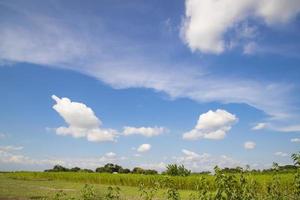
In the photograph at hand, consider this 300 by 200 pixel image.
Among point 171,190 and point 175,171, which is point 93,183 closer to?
point 175,171

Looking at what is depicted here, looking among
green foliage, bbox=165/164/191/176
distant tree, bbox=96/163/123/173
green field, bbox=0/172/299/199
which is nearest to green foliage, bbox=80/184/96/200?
green foliage, bbox=165/164/191/176

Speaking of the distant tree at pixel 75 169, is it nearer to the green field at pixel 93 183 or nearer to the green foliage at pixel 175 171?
the green field at pixel 93 183

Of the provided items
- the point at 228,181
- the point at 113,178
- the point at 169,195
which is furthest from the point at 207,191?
the point at 113,178

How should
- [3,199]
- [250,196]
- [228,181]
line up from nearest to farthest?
1. [228,181]
2. [250,196]
3. [3,199]

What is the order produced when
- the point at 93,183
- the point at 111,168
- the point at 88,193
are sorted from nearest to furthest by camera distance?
the point at 88,193 < the point at 93,183 < the point at 111,168

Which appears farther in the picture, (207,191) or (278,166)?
(278,166)

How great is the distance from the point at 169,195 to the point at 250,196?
1.67 metres

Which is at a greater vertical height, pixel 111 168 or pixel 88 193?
pixel 111 168

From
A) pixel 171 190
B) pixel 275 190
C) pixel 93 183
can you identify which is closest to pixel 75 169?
pixel 93 183

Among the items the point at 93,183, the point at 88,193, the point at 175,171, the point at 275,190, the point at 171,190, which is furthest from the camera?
the point at 93,183

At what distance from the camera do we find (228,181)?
7.33 m

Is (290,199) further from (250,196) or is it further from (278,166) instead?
(250,196)

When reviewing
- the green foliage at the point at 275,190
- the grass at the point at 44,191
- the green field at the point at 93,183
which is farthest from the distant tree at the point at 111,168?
the green foliage at the point at 275,190

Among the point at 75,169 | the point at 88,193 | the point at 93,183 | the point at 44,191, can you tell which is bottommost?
the point at 88,193
